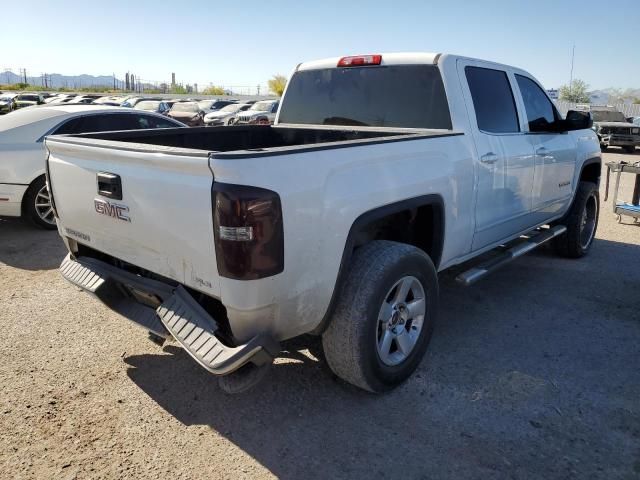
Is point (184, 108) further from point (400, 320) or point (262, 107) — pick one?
point (400, 320)

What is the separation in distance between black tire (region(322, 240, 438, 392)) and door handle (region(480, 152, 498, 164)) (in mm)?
1114

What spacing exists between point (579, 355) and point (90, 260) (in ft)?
11.1

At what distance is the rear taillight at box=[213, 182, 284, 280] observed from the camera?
7.53 feet

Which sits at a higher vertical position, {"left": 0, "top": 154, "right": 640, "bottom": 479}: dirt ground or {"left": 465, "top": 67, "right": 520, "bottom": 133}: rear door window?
{"left": 465, "top": 67, "right": 520, "bottom": 133}: rear door window

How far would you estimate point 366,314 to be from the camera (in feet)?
9.36

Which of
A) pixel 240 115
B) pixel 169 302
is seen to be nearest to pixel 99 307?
pixel 169 302

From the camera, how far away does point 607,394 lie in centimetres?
326

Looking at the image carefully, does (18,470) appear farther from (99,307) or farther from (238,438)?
(99,307)

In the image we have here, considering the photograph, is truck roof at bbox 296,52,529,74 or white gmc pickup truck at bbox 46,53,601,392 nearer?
white gmc pickup truck at bbox 46,53,601,392

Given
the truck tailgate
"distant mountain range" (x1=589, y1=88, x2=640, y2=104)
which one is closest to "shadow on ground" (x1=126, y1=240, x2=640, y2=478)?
the truck tailgate

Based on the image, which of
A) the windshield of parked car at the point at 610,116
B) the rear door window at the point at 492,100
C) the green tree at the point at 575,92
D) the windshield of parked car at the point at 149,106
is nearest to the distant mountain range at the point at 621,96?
the green tree at the point at 575,92

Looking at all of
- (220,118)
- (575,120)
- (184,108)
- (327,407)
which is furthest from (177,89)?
(327,407)

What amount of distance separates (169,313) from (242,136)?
2479 mm

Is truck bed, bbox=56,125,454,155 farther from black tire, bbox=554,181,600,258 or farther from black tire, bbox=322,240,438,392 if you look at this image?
black tire, bbox=554,181,600,258
